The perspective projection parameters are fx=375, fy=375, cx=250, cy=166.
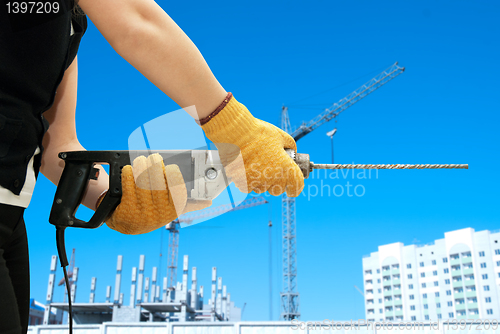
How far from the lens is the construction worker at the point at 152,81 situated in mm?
941

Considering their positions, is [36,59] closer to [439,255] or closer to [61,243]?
[61,243]

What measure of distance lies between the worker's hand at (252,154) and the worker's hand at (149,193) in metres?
0.19

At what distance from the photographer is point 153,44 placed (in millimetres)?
1045

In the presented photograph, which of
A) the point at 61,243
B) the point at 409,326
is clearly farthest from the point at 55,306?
the point at 61,243

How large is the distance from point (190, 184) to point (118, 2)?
0.65m

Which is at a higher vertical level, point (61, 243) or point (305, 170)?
point (305, 170)

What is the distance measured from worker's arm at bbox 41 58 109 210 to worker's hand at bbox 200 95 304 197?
21.1 inches

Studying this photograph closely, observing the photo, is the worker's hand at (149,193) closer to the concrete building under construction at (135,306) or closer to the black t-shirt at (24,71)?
the black t-shirt at (24,71)

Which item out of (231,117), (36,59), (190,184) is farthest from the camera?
(190,184)

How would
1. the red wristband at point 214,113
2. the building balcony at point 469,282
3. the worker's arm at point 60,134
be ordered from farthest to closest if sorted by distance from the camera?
the building balcony at point 469,282 < the worker's arm at point 60,134 < the red wristband at point 214,113

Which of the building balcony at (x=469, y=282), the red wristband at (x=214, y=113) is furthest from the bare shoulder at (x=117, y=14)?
the building balcony at (x=469, y=282)

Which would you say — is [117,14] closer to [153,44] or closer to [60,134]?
[153,44]

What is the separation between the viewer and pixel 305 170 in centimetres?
156

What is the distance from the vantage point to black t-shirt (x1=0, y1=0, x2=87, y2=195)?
3.03ft
